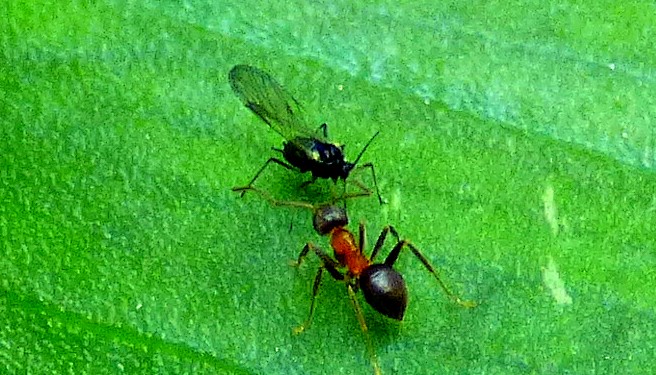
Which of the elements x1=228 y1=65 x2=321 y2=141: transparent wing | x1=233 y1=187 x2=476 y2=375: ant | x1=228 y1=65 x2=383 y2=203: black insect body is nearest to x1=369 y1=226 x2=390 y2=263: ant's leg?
x1=233 y1=187 x2=476 y2=375: ant

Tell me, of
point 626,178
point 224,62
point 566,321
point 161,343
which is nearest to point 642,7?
point 626,178

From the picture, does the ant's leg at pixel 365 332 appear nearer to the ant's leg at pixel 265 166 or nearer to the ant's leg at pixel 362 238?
the ant's leg at pixel 362 238

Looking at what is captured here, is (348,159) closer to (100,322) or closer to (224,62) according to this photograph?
(224,62)

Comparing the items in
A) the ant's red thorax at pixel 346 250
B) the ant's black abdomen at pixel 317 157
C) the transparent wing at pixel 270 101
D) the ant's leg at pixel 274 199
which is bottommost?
the ant's red thorax at pixel 346 250

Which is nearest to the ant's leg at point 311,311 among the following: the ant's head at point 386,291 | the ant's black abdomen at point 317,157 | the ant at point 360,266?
the ant at point 360,266

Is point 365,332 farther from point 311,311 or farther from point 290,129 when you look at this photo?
point 290,129

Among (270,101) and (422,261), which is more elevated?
(270,101)

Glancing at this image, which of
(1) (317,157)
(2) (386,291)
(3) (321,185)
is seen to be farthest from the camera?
(3) (321,185)

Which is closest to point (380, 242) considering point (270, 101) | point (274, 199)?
point (274, 199)
